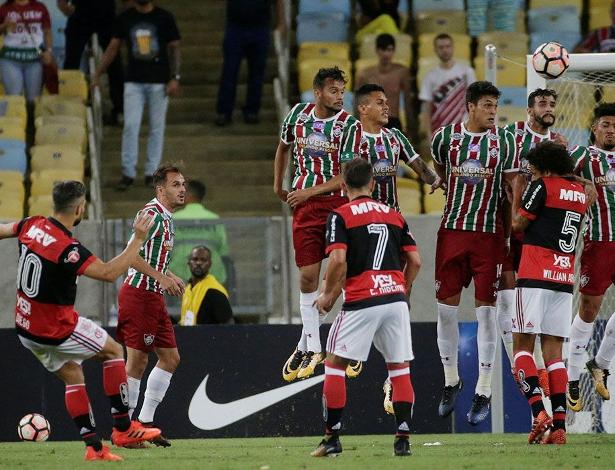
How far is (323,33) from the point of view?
1958 centimetres

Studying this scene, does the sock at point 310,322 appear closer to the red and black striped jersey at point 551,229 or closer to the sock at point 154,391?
the sock at point 154,391

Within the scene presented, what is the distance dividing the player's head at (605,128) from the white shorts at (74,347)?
4482 mm

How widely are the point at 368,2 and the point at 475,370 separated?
21.1 feet

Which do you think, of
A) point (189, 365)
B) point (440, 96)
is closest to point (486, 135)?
point (189, 365)

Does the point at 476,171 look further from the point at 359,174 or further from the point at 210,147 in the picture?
the point at 210,147

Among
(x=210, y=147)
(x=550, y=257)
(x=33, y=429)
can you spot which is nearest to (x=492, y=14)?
(x=210, y=147)

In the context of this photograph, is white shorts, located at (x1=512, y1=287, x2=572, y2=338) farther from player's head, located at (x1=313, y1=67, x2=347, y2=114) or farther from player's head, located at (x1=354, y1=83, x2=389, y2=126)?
player's head, located at (x1=313, y1=67, x2=347, y2=114)

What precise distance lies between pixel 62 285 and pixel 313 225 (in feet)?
8.03

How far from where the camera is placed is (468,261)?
39.9 ft

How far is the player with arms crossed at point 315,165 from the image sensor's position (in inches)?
470

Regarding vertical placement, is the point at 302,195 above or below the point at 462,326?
above

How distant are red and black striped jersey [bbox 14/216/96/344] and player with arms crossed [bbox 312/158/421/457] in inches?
69.3

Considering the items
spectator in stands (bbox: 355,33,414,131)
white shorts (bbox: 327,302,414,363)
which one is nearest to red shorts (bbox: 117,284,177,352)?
white shorts (bbox: 327,302,414,363)

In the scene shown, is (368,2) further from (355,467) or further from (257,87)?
(355,467)
